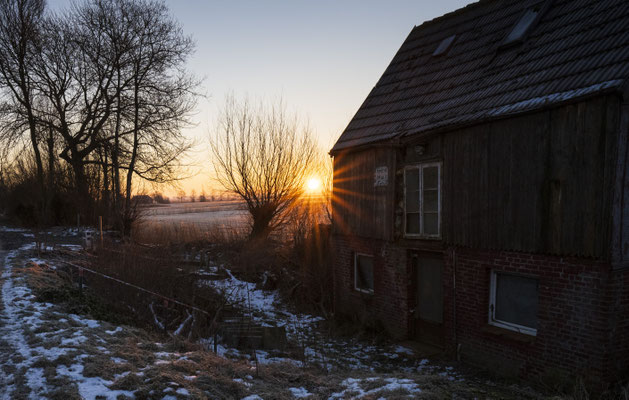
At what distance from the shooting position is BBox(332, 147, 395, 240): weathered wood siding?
36.9ft

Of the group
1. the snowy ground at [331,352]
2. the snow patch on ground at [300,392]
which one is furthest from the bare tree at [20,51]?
the snow patch on ground at [300,392]

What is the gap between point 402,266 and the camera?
10.9 meters

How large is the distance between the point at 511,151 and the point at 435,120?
2.19 metres

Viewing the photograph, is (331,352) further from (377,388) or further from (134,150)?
(134,150)

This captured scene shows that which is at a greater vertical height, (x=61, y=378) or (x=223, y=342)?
(x=61, y=378)

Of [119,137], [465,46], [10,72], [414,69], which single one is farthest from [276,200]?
[10,72]

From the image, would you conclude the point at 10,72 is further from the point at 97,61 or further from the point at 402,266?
the point at 402,266

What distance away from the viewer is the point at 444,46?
477 inches

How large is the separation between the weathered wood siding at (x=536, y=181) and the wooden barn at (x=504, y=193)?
21 millimetres

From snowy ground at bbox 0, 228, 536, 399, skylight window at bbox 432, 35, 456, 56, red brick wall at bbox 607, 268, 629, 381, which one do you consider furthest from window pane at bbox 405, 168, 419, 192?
red brick wall at bbox 607, 268, 629, 381

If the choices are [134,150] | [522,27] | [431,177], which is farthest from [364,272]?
[134,150]

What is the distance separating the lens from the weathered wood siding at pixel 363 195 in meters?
11.2

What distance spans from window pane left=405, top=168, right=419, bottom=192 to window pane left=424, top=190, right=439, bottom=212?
0.38 meters

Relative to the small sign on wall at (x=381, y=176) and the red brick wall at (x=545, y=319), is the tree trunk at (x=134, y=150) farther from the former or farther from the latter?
the red brick wall at (x=545, y=319)
